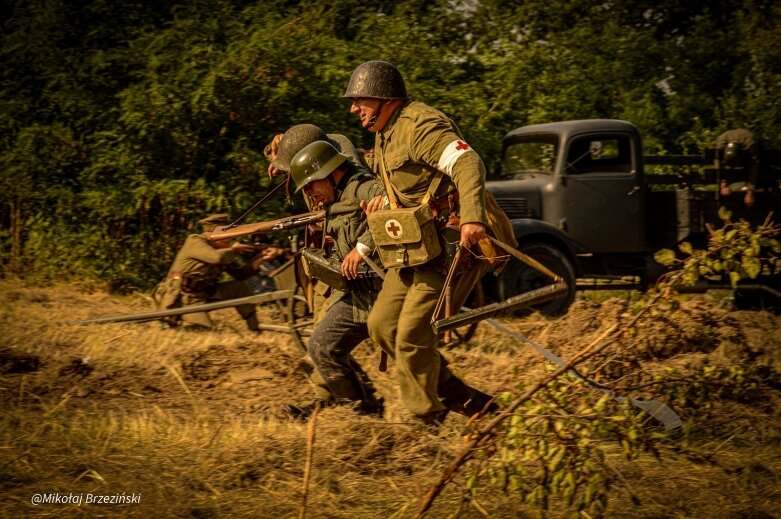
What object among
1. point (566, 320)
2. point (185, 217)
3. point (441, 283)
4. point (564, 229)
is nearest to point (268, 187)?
point (185, 217)

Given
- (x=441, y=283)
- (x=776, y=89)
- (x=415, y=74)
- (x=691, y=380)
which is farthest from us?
(x=776, y=89)

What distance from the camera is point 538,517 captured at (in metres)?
4.21

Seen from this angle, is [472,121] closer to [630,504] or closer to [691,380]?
[691,380]

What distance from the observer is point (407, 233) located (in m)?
4.75

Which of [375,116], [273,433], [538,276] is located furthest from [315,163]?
[538,276]

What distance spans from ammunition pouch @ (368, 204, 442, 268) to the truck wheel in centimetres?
496

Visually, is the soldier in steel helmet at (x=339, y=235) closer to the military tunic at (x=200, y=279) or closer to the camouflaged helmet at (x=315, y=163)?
the camouflaged helmet at (x=315, y=163)

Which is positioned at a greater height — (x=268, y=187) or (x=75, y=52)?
(x=75, y=52)

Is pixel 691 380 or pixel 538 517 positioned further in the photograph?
pixel 691 380

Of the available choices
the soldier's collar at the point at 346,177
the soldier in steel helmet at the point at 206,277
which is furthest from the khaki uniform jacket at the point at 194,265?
the soldier's collar at the point at 346,177

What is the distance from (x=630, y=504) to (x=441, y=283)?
1373 mm

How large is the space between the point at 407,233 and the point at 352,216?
31.3 inches

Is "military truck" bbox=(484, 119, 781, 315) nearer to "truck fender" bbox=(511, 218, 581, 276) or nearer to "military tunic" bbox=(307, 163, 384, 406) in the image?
"truck fender" bbox=(511, 218, 581, 276)

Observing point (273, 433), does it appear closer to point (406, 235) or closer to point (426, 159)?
point (406, 235)
